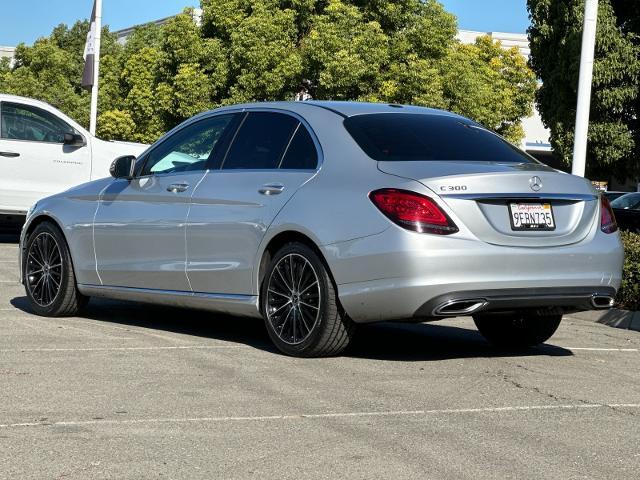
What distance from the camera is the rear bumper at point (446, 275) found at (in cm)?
714

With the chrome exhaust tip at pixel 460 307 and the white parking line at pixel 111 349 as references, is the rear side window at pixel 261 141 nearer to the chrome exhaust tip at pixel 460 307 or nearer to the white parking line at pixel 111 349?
the white parking line at pixel 111 349

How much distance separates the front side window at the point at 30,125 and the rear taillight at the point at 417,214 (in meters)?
10.6

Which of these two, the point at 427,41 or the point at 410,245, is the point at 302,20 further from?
the point at 410,245

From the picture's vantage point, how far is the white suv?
16797mm

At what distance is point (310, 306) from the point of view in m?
7.70

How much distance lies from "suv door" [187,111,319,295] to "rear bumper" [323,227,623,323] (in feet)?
2.33

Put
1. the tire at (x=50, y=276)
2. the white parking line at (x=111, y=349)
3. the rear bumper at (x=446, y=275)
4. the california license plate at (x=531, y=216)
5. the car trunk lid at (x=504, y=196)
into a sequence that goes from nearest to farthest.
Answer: the rear bumper at (x=446, y=275)
the car trunk lid at (x=504, y=196)
the california license plate at (x=531, y=216)
the white parking line at (x=111, y=349)
the tire at (x=50, y=276)

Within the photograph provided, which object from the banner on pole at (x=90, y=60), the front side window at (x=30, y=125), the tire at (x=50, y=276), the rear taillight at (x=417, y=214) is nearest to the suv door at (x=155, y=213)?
the tire at (x=50, y=276)

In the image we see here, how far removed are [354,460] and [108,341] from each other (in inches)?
144

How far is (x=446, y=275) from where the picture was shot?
7.15 m

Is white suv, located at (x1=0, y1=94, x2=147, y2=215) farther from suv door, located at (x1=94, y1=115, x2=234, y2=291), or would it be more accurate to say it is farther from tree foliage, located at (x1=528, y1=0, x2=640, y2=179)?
tree foliage, located at (x1=528, y1=0, x2=640, y2=179)

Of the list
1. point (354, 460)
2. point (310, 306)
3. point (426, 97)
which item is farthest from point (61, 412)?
point (426, 97)

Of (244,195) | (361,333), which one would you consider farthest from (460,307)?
(361,333)

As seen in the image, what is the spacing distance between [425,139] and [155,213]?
2.07 m
